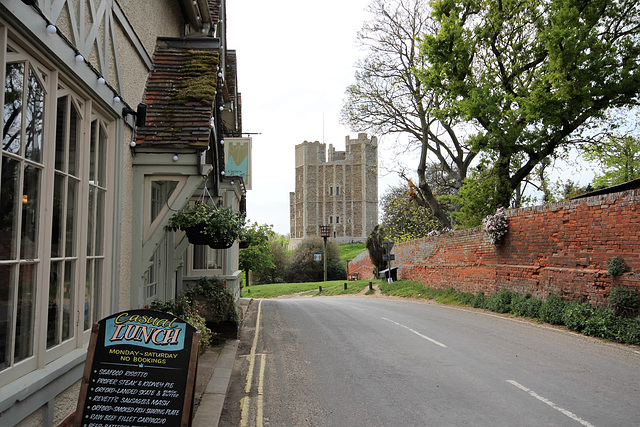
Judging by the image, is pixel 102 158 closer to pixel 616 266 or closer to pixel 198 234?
pixel 198 234

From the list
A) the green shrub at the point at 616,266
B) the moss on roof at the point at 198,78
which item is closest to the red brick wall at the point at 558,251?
the green shrub at the point at 616,266

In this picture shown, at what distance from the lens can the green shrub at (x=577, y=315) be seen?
35.3ft

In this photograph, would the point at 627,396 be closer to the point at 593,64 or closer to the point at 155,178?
the point at 155,178

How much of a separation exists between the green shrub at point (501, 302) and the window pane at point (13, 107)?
1390cm

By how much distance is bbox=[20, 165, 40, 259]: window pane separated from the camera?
3.61 m

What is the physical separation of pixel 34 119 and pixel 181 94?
3476mm

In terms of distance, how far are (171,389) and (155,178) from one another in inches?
142

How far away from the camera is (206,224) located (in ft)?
22.9

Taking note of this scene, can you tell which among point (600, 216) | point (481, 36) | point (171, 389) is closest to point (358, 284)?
point (481, 36)

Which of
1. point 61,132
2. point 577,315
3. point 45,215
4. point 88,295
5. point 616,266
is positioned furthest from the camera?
point 577,315

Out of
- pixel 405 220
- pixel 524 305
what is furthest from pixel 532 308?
pixel 405 220

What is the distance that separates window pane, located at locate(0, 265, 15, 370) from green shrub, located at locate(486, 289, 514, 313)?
1370 cm

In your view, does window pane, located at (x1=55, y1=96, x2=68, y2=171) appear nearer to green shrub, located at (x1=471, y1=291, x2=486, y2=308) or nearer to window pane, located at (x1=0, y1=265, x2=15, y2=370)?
window pane, located at (x1=0, y1=265, x2=15, y2=370)

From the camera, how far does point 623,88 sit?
688 inches
